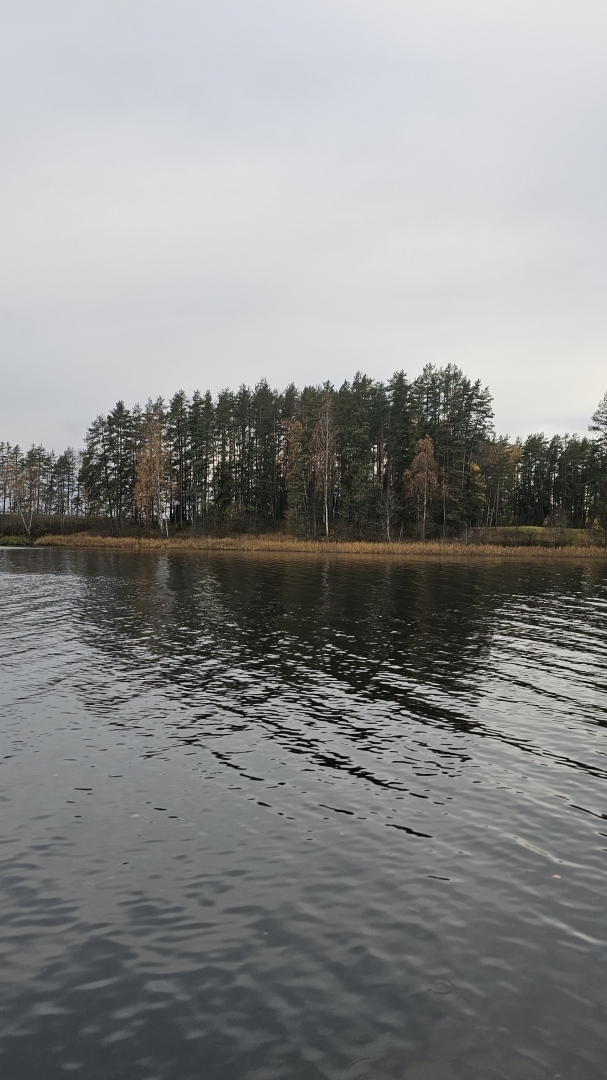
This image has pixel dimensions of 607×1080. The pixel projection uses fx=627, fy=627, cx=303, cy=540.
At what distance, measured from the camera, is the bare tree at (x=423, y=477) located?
284 ft

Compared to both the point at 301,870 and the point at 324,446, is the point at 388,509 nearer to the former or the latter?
the point at 324,446

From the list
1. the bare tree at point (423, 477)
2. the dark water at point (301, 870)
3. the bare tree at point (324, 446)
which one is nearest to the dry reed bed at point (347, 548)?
the bare tree at point (423, 477)

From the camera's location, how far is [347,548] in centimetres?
7781

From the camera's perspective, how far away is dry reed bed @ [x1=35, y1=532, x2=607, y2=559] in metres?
77.5

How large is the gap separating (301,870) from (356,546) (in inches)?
2718

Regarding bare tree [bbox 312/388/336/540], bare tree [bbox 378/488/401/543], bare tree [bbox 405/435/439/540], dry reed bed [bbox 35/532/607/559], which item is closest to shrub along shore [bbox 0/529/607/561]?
dry reed bed [bbox 35/532/607/559]

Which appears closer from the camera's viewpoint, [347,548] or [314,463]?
[347,548]

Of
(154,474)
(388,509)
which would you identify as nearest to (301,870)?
(388,509)

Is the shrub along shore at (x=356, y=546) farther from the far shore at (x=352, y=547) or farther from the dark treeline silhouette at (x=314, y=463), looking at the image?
the dark treeline silhouette at (x=314, y=463)

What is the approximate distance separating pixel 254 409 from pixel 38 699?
93.5 m

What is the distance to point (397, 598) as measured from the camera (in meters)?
38.1

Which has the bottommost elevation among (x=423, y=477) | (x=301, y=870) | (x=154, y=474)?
(x=301, y=870)

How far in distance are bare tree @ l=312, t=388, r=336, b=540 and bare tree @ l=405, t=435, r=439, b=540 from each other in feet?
36.4

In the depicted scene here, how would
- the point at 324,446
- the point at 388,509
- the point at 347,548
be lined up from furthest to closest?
1. the point at 324,446
2. the point at 388,509
3. the point at 347,548
